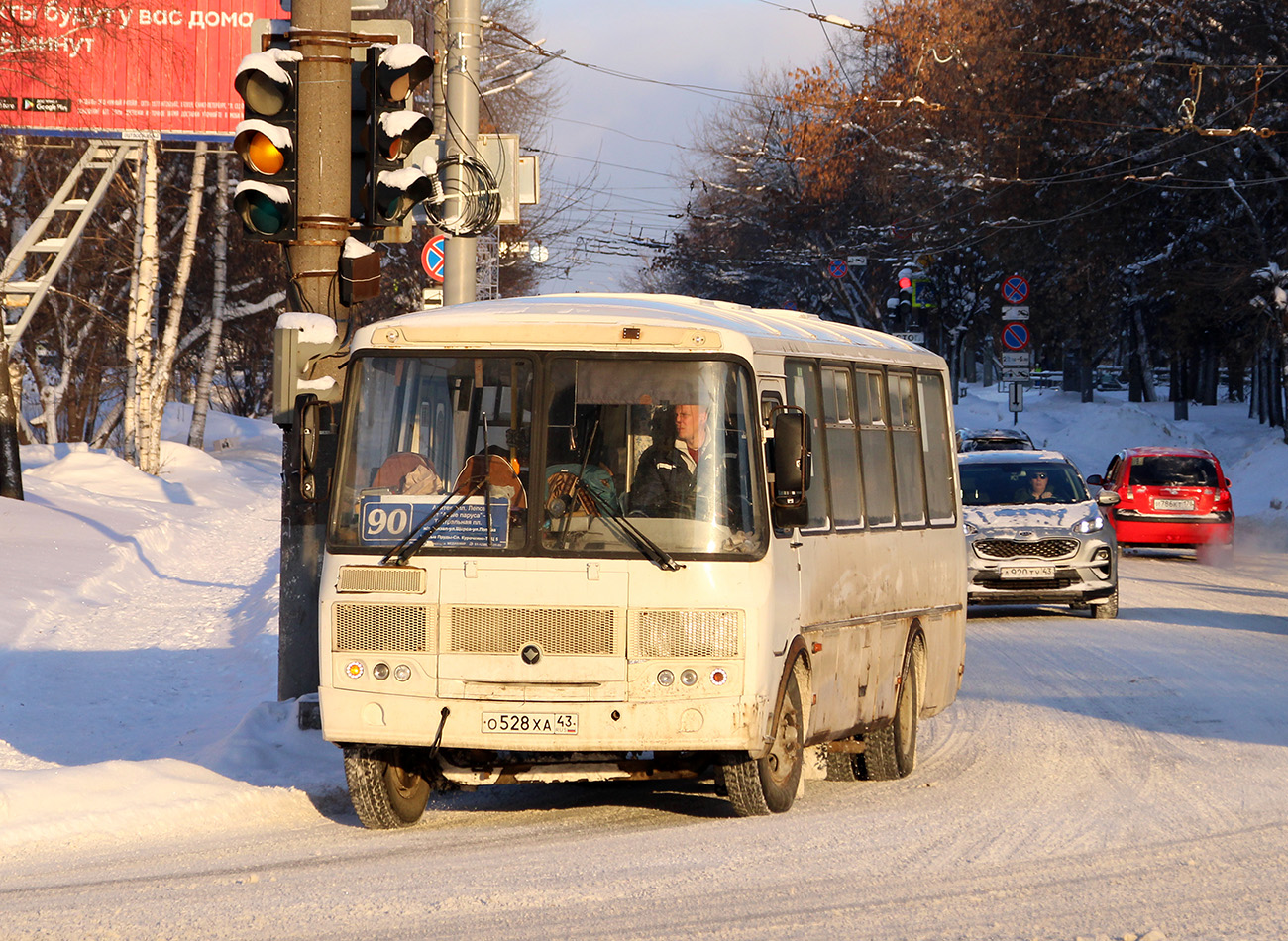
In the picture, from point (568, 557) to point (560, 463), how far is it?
44cm

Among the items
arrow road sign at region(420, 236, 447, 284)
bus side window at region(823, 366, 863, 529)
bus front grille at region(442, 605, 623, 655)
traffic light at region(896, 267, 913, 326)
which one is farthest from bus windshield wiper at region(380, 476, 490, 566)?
traffic light at region(896, 267, 913, 326)

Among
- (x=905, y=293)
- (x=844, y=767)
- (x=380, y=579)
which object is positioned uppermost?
(x=905, y=293)

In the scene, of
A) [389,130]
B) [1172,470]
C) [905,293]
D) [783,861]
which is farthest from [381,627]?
[905,293]

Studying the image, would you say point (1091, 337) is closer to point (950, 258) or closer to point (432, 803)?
point (950, 258)

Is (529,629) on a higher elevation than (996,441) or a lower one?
lower

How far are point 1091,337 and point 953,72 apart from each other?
13722mm

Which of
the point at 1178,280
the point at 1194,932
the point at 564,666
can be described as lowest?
the point at 1194,932

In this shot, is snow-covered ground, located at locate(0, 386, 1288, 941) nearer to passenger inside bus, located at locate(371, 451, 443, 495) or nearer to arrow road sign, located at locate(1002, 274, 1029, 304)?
passenger inside bus, located at locate(371, 451, 443, 495)

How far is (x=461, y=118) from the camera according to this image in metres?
16.9

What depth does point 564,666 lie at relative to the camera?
7758 mm

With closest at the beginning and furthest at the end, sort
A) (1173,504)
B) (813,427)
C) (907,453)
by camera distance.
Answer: (813,427) < (907,453) < (1173,504)

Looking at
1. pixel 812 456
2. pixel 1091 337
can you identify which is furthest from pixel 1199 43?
pixel 812 456

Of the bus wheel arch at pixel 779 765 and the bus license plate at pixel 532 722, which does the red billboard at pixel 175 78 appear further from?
the bus license plate at pixel 532 722

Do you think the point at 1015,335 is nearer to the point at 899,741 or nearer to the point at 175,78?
the point at 175,78
